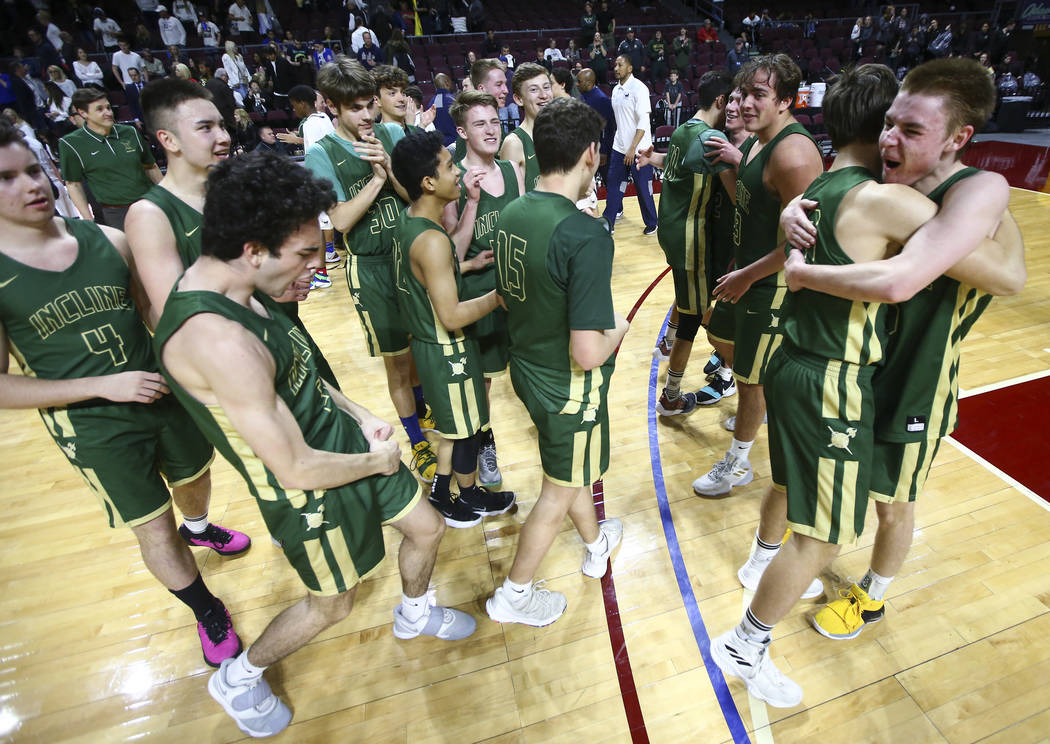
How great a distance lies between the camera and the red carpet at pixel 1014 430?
3072 millimetres

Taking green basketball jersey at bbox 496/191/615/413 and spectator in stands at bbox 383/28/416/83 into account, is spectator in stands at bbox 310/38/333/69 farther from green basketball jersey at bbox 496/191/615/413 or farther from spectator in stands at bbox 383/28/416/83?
green basketball jersey at bbox 496/191/615/413

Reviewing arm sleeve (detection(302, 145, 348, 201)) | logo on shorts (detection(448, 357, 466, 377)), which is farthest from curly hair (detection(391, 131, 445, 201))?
arm sleeve (detection(302, 145, 348, 201))

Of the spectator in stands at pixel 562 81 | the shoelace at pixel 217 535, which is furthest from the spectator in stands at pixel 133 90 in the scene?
the shoelace at pixel 217 535

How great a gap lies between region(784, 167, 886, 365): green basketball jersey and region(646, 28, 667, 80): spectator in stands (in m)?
12.1

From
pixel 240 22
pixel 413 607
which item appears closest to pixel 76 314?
pixel 413 607

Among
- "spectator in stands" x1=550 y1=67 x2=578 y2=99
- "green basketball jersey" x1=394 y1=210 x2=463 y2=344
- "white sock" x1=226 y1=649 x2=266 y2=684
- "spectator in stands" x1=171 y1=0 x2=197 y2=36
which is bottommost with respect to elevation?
"white sock" x1=226 y1=649 x2=266 y2=684

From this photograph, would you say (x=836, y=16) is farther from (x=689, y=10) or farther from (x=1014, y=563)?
(x=1014, y=563)

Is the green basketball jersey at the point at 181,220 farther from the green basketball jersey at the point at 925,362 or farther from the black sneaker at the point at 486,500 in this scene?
the green basketball jersey at the point at 925,362

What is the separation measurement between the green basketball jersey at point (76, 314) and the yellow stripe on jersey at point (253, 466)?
2.65 feet

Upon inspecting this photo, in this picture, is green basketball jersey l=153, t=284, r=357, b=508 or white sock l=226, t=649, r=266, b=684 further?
white sock l=226, t=649, r=266, b=684

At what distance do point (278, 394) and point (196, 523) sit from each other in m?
1.60

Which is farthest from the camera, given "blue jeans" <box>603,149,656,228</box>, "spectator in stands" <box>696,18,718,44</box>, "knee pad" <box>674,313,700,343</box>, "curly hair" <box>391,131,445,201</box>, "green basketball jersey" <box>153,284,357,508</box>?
"spectator in stands" <box>696,18,718,44</box>

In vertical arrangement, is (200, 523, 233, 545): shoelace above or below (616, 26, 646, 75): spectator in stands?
below

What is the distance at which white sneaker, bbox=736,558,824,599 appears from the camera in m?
2.43
